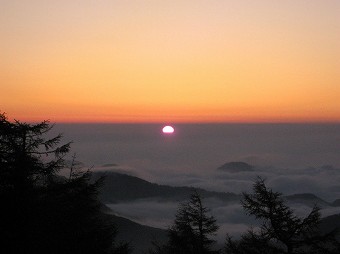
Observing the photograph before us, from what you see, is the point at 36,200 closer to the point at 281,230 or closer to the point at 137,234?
the point at 281,230

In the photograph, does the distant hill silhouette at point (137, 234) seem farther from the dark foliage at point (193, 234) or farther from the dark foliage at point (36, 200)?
the dark foliage at point (36, 200)

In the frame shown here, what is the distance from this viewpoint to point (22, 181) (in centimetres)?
Result: 1258

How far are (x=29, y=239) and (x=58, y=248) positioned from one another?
1956 millimetres

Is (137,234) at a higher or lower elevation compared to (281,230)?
lower

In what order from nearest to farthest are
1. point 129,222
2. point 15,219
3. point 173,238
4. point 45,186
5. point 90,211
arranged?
point 15,219
point 45,186
point 90,211
point 173,238
point 129,222

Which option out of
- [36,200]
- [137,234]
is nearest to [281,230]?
[36,200]

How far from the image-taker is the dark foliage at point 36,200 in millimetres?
11852

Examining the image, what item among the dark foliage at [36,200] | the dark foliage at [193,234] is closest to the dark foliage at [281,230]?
the dark foliage at [36,200]

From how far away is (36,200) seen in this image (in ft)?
42.3

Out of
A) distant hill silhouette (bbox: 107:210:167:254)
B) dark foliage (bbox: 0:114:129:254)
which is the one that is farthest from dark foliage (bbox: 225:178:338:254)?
distant hill silhouette (bbox: 107:210:167:254)

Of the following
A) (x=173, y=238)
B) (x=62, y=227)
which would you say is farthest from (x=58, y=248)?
(x=173, y=238)

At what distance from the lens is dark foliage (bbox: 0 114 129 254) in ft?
38.9

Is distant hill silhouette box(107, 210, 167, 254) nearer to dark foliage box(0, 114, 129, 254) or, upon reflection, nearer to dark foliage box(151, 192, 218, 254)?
dark foliage box(151, 192, 218, 254)

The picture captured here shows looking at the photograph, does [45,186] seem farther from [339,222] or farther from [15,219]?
[339,222]
